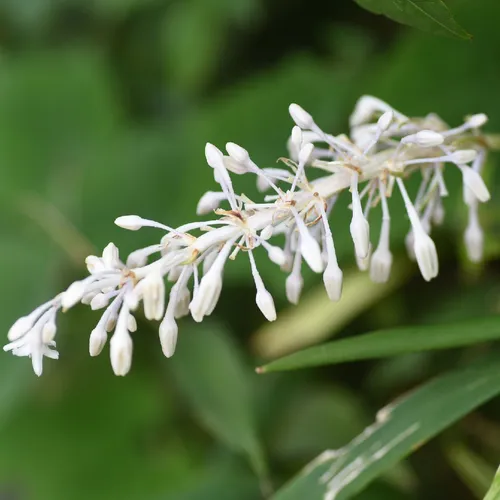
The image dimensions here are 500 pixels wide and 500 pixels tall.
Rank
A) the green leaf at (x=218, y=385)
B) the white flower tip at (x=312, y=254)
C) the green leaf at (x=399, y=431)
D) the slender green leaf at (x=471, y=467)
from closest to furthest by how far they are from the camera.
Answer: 1. the white flower tip at (x=312, y=254)
2. the green leaf at (x=399, y=431)
3. the slender green leaf at (x=471, y=467)
4. the green leaf at (x=218, y=385)

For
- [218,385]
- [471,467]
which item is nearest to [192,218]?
[218,385]

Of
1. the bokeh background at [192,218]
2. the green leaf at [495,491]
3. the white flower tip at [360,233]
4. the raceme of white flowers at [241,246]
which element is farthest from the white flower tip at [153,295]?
the bokeh background at [192,218]

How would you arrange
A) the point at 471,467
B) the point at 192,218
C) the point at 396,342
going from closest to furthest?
the point at 396,342 → the point at 471,467 → the point at 192,218

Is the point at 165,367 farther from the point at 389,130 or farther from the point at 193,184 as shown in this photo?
the point at 389,130

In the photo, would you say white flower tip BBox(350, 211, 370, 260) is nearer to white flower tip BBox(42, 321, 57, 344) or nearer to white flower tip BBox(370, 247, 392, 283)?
white flower tip BBox(370, 247, 392, 283)

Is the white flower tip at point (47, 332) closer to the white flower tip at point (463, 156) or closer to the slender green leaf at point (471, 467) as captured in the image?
the white flower tip at point (463, 156)

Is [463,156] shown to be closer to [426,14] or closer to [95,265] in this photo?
[426,14]

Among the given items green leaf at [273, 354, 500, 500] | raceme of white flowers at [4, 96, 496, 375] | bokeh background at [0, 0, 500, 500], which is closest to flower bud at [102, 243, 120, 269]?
raceme of white flowers at [4, 96, 496, 375]
